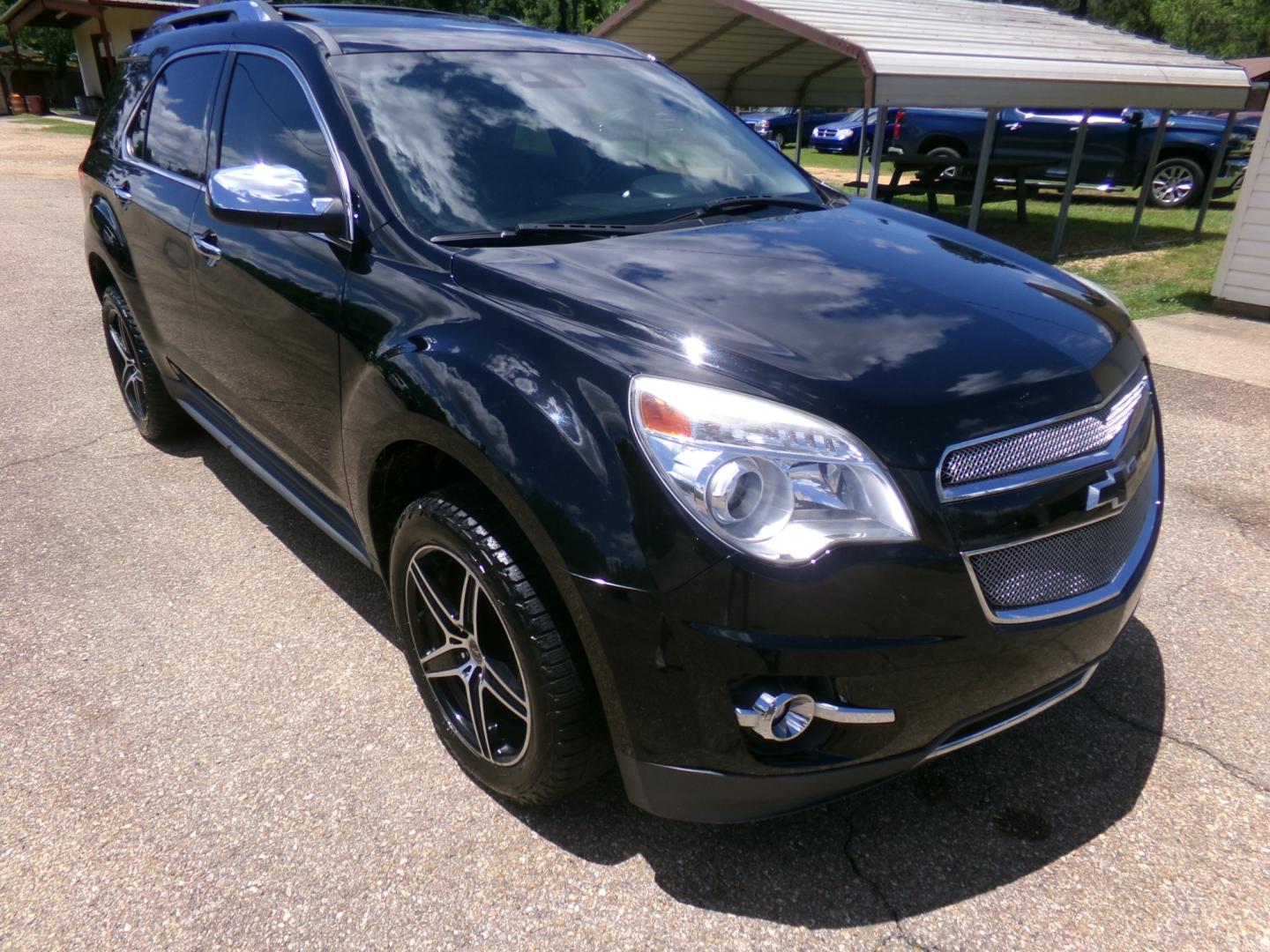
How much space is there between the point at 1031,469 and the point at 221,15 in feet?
11.7

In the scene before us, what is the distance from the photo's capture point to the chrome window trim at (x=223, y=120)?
101 inches

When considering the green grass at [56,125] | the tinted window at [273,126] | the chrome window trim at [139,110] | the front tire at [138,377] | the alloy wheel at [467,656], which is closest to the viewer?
the alloy wheel at [467,656]

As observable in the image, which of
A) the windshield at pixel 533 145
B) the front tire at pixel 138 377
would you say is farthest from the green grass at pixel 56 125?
the windshield at pixel 533 145

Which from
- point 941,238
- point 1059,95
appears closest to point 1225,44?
point 1059,95

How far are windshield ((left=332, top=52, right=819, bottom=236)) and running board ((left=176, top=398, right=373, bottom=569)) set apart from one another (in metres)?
0.98

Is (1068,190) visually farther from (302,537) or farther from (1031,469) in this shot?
(1031,469)

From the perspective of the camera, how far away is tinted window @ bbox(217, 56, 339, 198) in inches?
108

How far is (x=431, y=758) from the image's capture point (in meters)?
2.57

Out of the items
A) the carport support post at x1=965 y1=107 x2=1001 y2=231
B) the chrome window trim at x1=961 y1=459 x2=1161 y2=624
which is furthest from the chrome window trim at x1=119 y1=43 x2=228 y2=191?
the carport support post at x1=965 y1=107 x2=1001 y2=231

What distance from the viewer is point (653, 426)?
185 cm

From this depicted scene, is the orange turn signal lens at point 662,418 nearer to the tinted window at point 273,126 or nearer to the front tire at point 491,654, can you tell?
the front tire at point 491,654

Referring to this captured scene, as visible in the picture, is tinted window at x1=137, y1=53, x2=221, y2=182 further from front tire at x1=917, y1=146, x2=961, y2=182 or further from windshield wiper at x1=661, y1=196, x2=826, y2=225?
front tire at x1=917, y1=146, x2=961, y2=182

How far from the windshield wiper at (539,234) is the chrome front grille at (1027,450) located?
1.19 m

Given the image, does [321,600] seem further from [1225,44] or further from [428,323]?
[1225,44]
